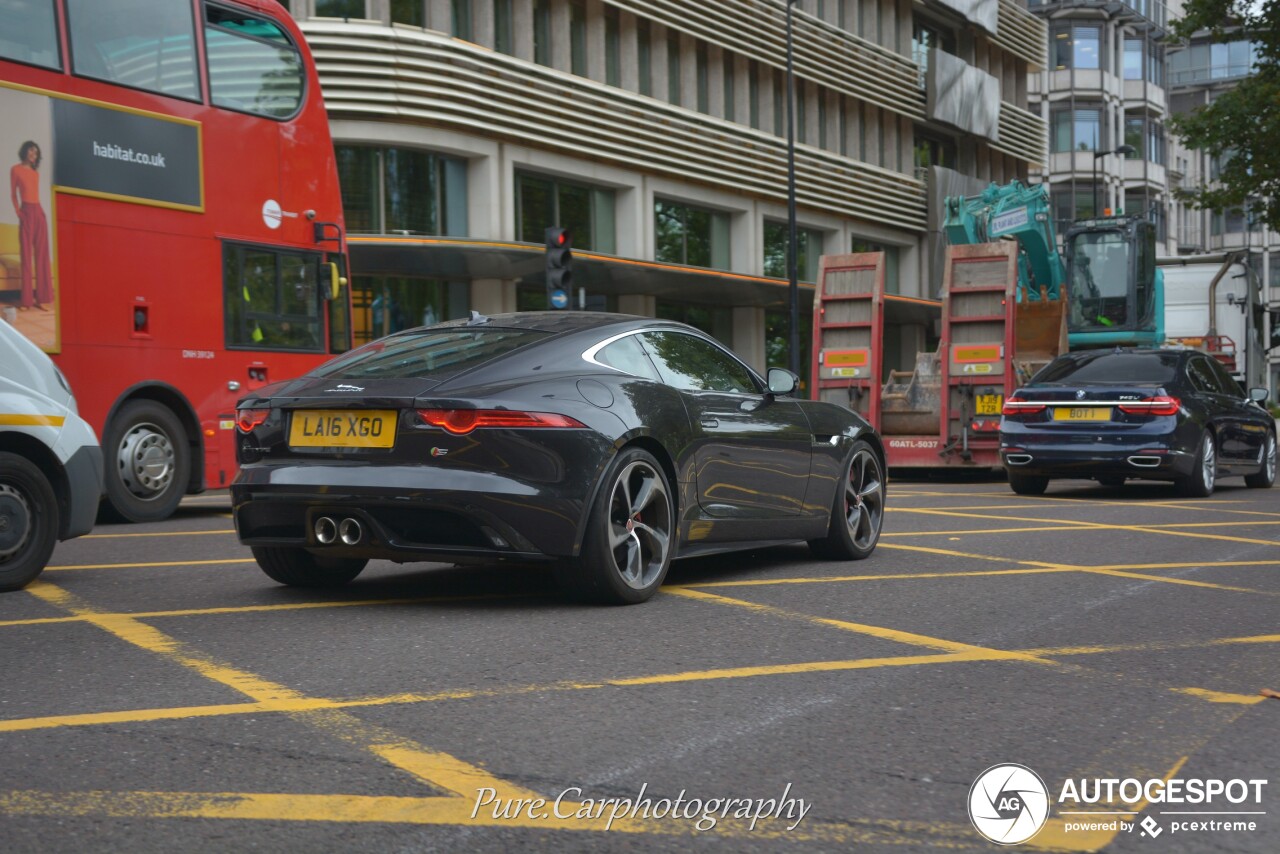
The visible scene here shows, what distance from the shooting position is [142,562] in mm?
9078

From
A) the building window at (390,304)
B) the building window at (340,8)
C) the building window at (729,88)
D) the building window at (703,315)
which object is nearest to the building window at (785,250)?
the building window at (703,315)

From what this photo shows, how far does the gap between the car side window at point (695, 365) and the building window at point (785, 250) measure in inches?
1209

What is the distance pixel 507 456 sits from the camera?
20.9 ft

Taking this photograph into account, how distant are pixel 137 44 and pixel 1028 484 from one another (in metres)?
9.37

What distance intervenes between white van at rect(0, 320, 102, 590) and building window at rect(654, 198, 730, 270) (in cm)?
2735

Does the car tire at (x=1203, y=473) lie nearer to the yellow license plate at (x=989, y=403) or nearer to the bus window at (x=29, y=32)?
the yellow license plate at (x=989, y=403)

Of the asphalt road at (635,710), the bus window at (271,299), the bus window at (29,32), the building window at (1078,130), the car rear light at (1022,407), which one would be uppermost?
the building window at (1078,130)

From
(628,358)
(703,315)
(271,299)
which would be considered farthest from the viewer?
(703,315)

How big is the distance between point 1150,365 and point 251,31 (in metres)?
8.92

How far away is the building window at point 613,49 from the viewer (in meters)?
33.2

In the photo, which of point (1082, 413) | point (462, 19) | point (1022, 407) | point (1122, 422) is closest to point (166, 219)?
point (1022, 407)

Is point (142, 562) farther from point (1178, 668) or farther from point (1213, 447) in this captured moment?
point (1213, 447)

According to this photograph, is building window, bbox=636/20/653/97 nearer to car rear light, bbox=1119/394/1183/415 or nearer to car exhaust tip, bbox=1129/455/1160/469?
car rear light, bbox=1119/394/1183/415

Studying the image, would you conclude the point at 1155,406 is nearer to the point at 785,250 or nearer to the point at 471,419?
the point at 471,419
